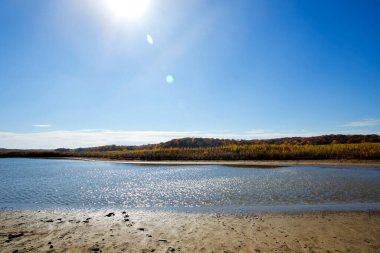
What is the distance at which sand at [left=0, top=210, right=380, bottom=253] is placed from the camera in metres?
8.00

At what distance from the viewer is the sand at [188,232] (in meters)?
8.00

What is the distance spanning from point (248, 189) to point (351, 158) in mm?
28085

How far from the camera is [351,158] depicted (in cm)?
3956

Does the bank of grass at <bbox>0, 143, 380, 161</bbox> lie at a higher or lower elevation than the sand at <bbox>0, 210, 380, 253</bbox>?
higher

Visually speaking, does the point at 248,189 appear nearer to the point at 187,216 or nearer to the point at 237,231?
the point at 187,216

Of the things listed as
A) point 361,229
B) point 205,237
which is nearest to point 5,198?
point 205,237

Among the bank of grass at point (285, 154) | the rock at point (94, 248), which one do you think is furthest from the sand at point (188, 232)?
the bank of grass at point (285, 154)

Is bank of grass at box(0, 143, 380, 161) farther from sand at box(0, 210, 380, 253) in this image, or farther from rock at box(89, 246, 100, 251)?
rock at box(89, 246, 100, 251)

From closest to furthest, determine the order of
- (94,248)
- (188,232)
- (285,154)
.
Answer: (94,248) < (188,232) < (285,154)

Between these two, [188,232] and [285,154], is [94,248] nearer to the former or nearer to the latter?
[188,232]

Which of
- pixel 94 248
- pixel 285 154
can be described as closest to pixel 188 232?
pixel 94 248

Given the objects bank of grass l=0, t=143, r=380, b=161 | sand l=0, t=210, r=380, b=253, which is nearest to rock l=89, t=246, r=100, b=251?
sand l=0, t=210, r=380, b=253

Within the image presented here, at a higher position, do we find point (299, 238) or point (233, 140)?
point (233, 140)

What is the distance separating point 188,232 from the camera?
9438 millimetres
